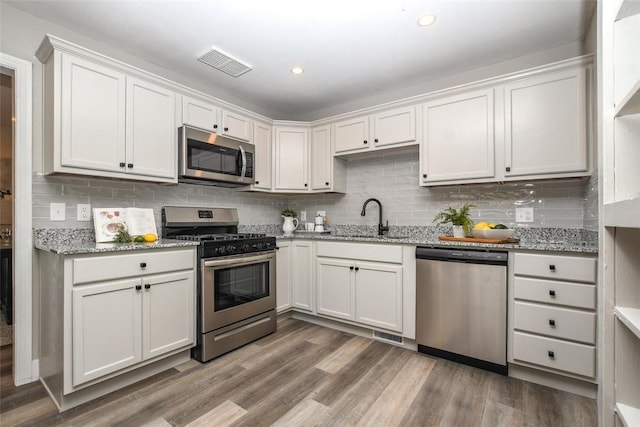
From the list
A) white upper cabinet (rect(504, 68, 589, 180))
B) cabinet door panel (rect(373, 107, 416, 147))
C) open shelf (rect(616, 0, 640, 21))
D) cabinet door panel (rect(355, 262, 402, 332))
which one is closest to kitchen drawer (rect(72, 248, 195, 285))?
cabinet door panel (rect(355, 262, 402, 332))

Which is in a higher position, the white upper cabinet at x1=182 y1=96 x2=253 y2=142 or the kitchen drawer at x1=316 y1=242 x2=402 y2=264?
the white upper cabinet at x1=182 y1=96 x2=253 y2=142

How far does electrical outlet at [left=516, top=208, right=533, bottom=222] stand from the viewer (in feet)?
8.50

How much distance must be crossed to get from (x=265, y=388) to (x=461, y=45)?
2904 mm

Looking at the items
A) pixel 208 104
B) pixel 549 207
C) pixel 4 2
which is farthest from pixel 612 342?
pixel 4 2

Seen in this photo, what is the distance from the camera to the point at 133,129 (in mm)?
2340

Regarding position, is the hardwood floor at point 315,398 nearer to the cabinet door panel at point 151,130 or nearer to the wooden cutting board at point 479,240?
the wooden cutting board at point 479,240

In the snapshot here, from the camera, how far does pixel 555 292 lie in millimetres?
1990

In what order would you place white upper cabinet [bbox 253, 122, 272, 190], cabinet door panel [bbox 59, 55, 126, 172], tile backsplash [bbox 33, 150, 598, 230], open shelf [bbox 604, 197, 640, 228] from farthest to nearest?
white upper cabinet [bbox 253, 122, 272, 190] < tile backsplash [bbox 33, 150, 598, 230] < cabinet door panel [bbox 59, 55, 126, 172] < open shelf [bbox 604, 197, 640, 228]

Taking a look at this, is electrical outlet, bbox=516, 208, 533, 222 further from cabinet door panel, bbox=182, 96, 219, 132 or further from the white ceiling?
cabinet door panel, bbox=182, 96, 219, 132

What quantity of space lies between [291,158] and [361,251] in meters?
1.41

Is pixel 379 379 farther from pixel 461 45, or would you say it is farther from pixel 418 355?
pixel 461 45

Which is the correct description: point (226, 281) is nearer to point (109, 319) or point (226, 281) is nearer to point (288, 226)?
A: point (109, 319)

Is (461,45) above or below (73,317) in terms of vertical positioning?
above

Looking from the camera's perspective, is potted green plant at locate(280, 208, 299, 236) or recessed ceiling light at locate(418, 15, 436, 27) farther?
potted green plant at locate(280, 208, 299, 236)
